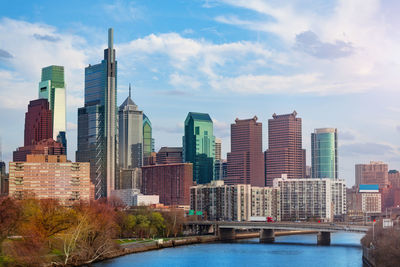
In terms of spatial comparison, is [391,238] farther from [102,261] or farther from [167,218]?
[167,218]

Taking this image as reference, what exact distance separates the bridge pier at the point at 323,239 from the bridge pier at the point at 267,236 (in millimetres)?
13124

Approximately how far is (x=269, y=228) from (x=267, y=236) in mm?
7867

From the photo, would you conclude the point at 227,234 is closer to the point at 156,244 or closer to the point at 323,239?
the point at 323,239

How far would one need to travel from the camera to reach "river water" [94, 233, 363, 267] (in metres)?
106

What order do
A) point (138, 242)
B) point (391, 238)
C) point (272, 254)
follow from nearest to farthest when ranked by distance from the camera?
point (391, 238) < point (272, 254) < point (138, 242)

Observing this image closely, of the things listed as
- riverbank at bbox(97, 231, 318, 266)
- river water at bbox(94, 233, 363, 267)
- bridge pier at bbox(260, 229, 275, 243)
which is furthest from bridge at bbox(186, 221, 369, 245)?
river water at bbox(94, 233, 363, 267)

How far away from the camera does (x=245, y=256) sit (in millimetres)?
120188

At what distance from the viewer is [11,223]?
8975 centimetres

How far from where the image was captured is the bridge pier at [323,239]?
155250 mm

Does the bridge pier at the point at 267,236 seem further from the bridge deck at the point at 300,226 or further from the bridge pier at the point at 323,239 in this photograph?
the bridge pier at the point at 323,239

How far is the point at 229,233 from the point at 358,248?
50096 mm

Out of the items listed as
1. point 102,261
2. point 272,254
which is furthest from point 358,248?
point 102,261

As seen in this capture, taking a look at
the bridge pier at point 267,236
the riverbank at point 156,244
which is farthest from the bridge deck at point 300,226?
the riverbank at point 156,244

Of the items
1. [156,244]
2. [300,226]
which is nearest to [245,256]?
[156,244]
